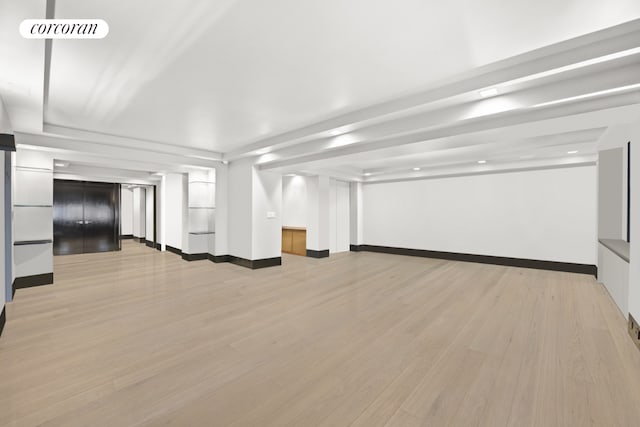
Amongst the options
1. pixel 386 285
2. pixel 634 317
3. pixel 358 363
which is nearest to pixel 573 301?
pixel 634 317

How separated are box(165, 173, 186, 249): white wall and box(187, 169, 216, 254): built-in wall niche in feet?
2.78

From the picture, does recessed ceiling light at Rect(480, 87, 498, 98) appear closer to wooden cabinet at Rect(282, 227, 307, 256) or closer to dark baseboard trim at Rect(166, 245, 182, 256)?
wooden cabinet at Rect(282, 227, 307, 256)

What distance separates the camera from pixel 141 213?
38.4 feet

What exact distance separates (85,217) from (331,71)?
10.4m

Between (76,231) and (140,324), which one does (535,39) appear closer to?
(140,324)

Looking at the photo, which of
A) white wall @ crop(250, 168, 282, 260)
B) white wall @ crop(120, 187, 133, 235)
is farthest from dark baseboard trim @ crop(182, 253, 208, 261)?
white wall @ crop(120, 187, 133, 235)

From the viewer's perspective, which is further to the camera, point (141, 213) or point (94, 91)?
point (141, 213)

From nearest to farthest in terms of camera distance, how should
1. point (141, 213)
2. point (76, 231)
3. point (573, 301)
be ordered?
point (573, 301), point (76, 231), point (141, 213)

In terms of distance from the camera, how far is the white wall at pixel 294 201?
10.2m

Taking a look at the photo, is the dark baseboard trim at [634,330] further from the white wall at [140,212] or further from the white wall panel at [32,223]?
the white wall at [140,212]

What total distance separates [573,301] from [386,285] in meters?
2.87

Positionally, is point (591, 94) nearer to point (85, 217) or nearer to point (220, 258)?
point (220, 258)

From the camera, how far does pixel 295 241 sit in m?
9.45

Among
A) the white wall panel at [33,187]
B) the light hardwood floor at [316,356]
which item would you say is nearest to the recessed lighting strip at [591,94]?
the light hardwood floor at [316,356]
